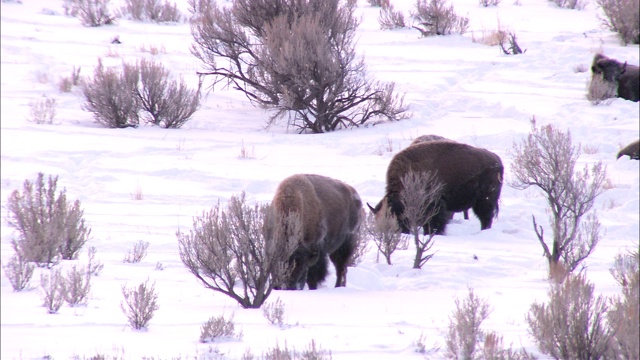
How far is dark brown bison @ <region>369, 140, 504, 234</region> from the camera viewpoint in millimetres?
11125

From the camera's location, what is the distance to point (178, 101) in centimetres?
1773

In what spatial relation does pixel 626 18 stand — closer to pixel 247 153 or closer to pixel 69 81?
pixel 247 153

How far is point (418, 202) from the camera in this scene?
9.88 meters

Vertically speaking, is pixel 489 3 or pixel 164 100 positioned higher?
pixel 489 3

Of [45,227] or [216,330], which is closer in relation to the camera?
[216,330]

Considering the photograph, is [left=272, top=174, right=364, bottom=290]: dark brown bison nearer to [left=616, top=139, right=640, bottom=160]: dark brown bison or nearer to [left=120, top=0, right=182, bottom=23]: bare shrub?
[left=616, top=139, right=640, bottom=160]: dark brown bison

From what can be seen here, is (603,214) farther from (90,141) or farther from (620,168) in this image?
(90,141)

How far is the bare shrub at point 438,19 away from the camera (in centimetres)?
2548

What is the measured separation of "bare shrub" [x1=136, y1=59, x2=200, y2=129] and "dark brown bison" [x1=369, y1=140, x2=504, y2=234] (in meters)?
7.73

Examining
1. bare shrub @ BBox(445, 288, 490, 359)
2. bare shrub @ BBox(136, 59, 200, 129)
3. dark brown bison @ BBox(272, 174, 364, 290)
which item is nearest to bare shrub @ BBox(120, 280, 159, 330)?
dark brown bison @ BBox(272, 174, 364, 290)

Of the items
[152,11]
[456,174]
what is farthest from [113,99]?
[152,11]

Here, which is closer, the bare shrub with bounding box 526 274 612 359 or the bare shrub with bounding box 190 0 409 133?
the bare shrub with bounding box 526 274 612 359

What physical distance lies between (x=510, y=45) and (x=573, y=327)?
2074 centimetres

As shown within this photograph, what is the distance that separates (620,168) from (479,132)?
299cm
